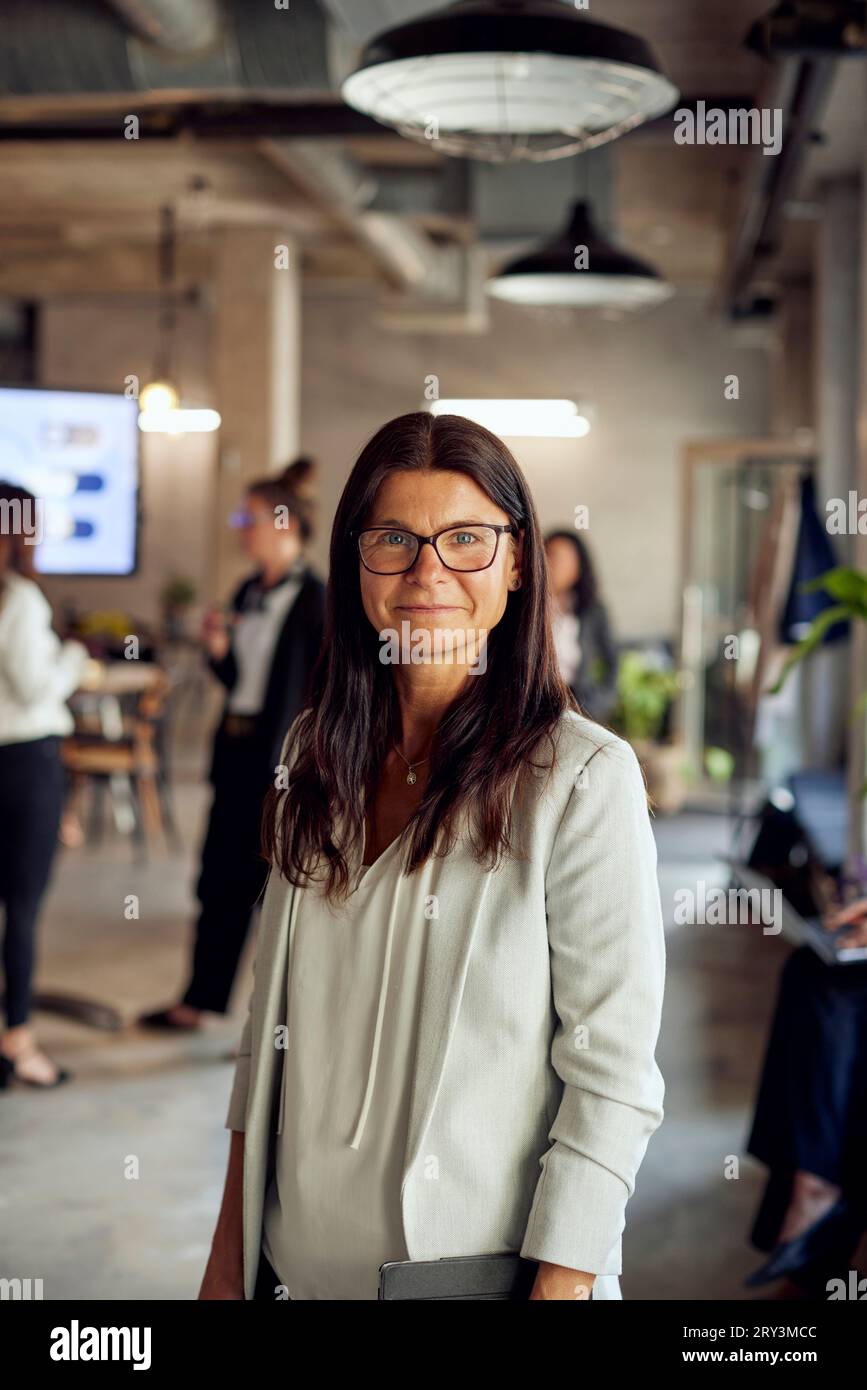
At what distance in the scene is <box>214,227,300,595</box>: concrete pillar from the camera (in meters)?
10.3

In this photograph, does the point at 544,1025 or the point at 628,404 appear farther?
the point at 628,404

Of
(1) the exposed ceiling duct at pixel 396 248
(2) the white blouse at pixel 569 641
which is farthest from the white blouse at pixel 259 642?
(1) the exposed ceiling duct at pixel 396 248

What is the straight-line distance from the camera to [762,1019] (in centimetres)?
521

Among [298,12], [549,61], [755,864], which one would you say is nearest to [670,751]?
[755,864]

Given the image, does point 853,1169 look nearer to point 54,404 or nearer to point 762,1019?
point 762,1019

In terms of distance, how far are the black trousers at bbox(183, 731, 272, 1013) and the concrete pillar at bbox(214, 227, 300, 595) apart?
5.78m

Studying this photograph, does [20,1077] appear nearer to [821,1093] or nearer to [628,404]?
[821,1093]

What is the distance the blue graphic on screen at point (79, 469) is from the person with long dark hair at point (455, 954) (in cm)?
327

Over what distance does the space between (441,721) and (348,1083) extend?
0.36 meters

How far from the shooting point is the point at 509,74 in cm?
270

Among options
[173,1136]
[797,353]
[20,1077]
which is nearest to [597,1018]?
[173,1136]
